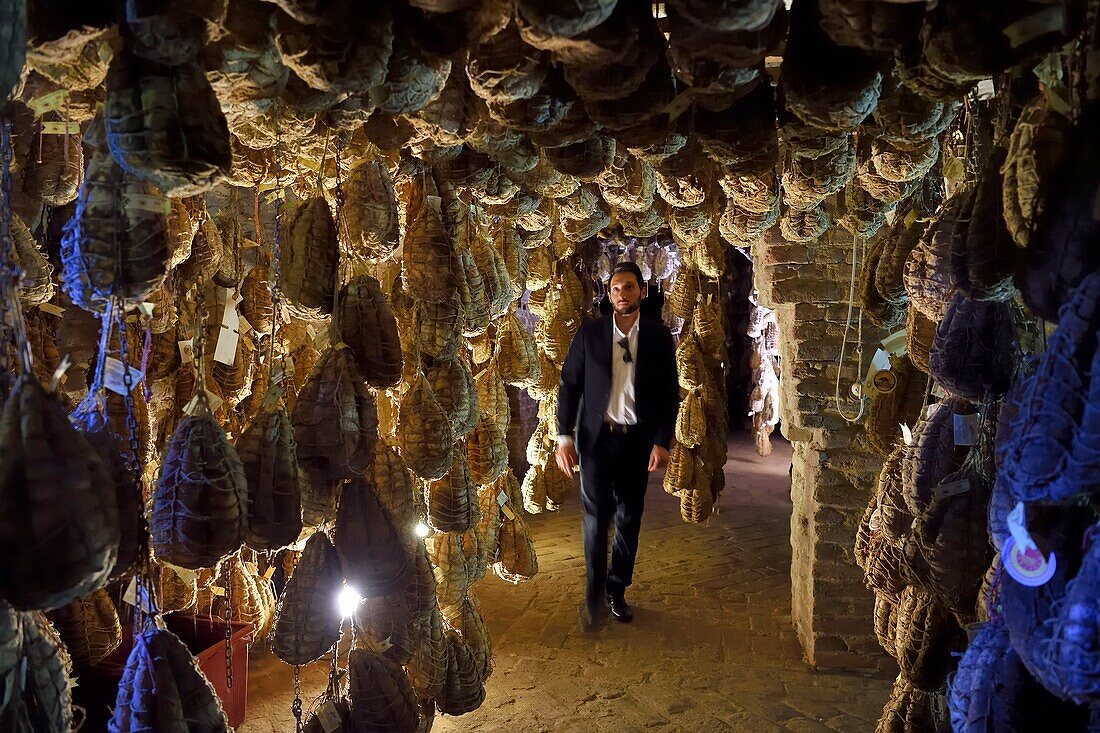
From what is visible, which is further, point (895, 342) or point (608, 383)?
point (608, 383)

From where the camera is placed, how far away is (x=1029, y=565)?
0.96 metres

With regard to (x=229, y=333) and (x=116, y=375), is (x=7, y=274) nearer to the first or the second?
(x=116, y=375)

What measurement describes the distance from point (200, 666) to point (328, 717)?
899 millimetres

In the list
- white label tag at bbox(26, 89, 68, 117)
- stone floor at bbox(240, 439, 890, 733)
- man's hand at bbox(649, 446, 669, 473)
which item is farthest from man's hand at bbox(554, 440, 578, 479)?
white label tag at bbox(26, 89, 68, 117)

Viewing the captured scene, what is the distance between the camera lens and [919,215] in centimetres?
236

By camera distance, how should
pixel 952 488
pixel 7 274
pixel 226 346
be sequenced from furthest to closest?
pixel 226 346 < pixel 952 488 < pixel 7 274

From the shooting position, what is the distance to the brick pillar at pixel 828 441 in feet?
11.5

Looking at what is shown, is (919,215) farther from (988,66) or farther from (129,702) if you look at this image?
(129,702)

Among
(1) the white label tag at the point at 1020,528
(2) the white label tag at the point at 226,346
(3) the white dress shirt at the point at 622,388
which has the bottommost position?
(3) the white dress shirt at the point at 622,388

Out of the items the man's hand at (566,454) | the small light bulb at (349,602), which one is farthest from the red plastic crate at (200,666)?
the man's hand at (566,454)

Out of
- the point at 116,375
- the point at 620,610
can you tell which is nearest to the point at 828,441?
the point at 620,610

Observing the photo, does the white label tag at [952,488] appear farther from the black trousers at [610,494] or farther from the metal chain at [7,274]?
the black trousers at [610,494]

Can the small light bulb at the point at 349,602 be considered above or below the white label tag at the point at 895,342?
below

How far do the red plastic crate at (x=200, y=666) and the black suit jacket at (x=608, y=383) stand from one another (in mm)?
1844
